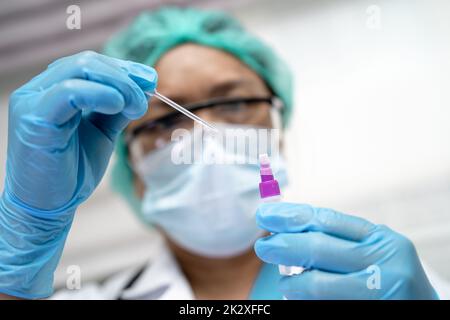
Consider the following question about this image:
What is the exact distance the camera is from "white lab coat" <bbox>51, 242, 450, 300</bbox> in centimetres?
113

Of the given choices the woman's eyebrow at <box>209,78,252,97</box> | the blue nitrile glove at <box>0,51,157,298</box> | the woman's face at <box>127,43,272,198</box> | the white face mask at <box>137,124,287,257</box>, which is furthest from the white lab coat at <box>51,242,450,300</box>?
the woman's eyebrow at <box>209,78,252,97</box>

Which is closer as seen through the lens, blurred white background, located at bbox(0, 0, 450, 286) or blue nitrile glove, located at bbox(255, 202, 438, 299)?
blue nitrile glove, located at bbox(255, 202, 438, 299)

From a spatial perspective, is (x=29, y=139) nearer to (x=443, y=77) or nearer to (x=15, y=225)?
(x=15, y=225)

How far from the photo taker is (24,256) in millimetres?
767

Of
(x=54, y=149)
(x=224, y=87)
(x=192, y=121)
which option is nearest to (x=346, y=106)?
(x=224, y=87)

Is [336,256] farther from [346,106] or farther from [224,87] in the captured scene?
[346,106]

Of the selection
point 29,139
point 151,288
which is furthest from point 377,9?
point 29,139

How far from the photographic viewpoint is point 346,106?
1.62 meters

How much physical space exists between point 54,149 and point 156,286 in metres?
0.61

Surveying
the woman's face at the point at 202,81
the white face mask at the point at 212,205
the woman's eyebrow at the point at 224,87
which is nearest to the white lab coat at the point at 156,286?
the white face mask at the point at 212,205

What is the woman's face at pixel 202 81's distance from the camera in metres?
1.20

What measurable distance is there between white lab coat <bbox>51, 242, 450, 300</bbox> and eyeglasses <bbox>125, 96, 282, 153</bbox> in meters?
0.35

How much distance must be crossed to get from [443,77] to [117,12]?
1243 millimetres
